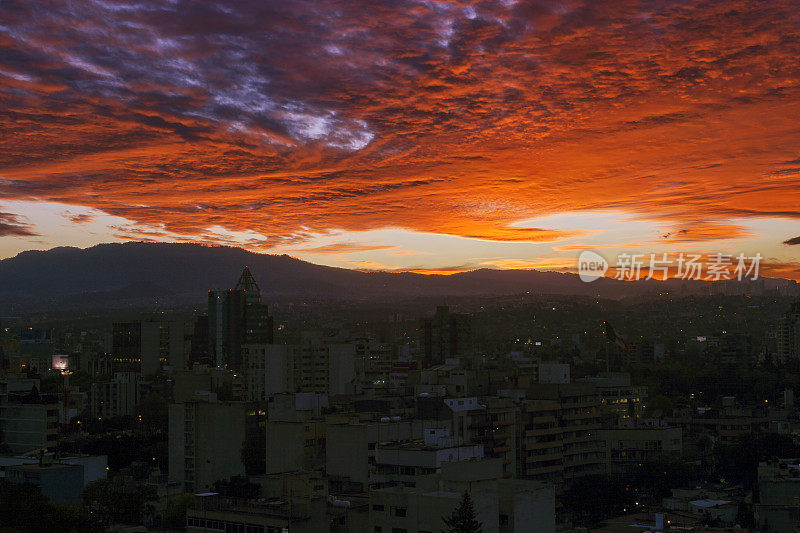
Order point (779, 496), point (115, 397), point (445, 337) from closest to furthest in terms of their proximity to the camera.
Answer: point (779, 496), point (115, 397), point (445, 337)

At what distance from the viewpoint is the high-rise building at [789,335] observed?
109438mm

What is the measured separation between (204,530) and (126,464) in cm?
2444

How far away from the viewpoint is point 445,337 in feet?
319

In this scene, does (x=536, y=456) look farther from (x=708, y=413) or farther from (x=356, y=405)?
(x=708, y=413)

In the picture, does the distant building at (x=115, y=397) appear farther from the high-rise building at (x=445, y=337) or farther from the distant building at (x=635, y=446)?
the distant building at (x=635, y=446)

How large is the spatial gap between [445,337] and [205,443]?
55.9 meters

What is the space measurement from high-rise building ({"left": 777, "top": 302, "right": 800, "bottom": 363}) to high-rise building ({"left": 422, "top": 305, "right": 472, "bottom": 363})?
120 feet

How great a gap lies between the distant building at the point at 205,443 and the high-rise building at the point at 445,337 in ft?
174

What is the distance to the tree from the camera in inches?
858

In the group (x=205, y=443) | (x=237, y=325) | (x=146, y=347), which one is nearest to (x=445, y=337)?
(x=237, y=325)

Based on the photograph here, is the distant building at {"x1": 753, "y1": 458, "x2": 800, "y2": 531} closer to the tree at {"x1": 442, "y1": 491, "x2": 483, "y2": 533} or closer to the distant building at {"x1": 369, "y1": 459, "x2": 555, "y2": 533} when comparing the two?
the distant building at {"x1": 369, "y1": 459, "x2": 555, "y2": 533}

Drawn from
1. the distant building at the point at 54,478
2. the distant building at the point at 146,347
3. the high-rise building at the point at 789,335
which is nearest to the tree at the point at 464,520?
the distant building at the point at 54,478

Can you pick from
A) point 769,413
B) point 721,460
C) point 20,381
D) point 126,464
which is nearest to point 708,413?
point 769,413

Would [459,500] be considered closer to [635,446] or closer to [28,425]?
[635,446]
